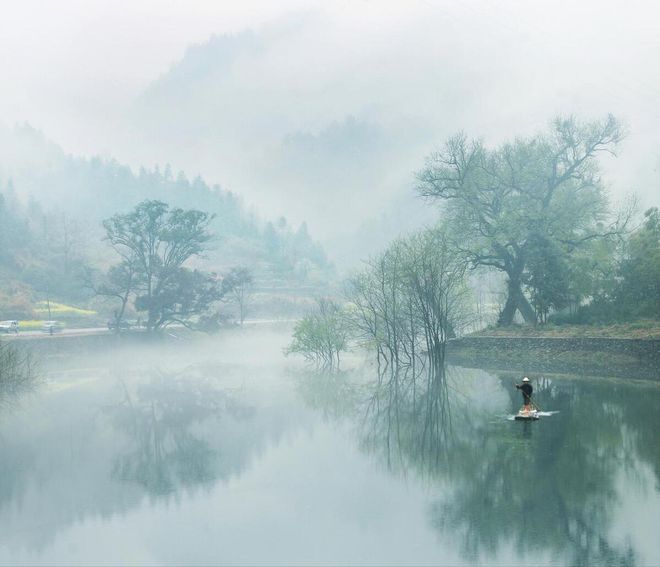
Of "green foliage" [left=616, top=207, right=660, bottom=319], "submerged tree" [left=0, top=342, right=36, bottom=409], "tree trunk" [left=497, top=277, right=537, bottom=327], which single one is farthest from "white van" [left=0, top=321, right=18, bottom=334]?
"green foliage" [left=616, top=207, right=660, bottom=319]

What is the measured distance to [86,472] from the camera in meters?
19.8

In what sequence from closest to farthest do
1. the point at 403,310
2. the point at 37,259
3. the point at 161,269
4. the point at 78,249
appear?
the point at 403,310 → the point at 161,269 → the point at 37,259 → the point at 78,249

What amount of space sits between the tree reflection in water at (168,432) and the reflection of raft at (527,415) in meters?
9.10

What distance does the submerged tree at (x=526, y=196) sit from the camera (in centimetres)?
5159

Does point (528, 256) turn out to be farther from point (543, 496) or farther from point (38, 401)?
point (543, 496)

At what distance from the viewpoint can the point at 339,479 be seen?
18.0m

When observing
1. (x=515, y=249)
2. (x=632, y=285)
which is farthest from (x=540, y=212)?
(x=632, y=285)

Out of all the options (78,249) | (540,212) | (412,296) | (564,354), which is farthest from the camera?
(78,249)

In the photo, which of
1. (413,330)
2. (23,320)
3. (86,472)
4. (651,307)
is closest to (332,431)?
(86,472)

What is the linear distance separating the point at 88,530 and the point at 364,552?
5293 millimetres

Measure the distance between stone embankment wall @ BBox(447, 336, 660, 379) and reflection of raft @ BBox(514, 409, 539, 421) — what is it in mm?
12821

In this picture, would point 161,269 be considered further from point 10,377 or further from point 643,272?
point 643,272

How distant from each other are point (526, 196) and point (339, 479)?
38553mm

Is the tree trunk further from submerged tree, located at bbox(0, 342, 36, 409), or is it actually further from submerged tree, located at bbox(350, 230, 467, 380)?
submerged tree, located at bbox(0, 342, 36, 409)
